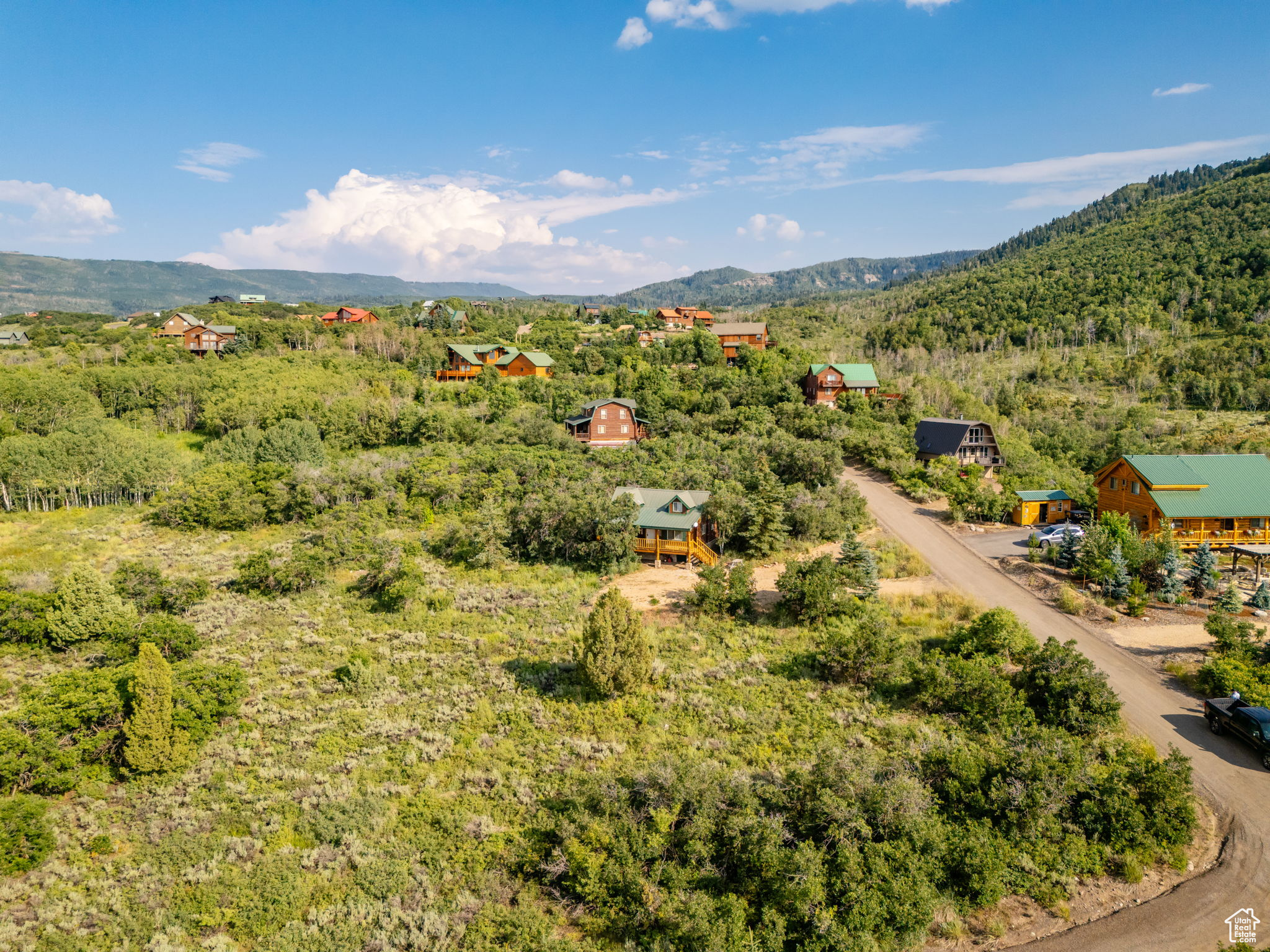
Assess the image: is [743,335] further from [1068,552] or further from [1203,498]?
[1068,552]

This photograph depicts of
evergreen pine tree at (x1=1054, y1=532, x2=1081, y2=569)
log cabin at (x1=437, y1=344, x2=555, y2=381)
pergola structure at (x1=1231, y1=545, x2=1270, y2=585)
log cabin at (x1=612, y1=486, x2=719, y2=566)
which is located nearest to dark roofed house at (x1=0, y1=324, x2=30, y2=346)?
log cabin at (x1=437, y1=344, x2=555, y2=381)

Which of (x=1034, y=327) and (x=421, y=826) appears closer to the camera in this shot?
(x=421, y=826)

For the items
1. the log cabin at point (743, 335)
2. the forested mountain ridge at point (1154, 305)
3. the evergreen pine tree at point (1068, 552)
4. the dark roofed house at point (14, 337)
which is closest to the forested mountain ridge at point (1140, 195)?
the forested mountain ridge at point (1154, 305)

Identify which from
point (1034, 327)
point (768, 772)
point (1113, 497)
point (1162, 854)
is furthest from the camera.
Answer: point (1034, 327)

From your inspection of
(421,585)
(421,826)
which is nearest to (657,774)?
(421,826)

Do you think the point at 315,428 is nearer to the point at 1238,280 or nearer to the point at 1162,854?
the point at 1162,854

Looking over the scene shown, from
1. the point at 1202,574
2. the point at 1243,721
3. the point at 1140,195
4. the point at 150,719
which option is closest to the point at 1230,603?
the point at 1202,574

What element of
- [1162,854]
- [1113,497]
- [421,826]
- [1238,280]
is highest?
[1238,280]
